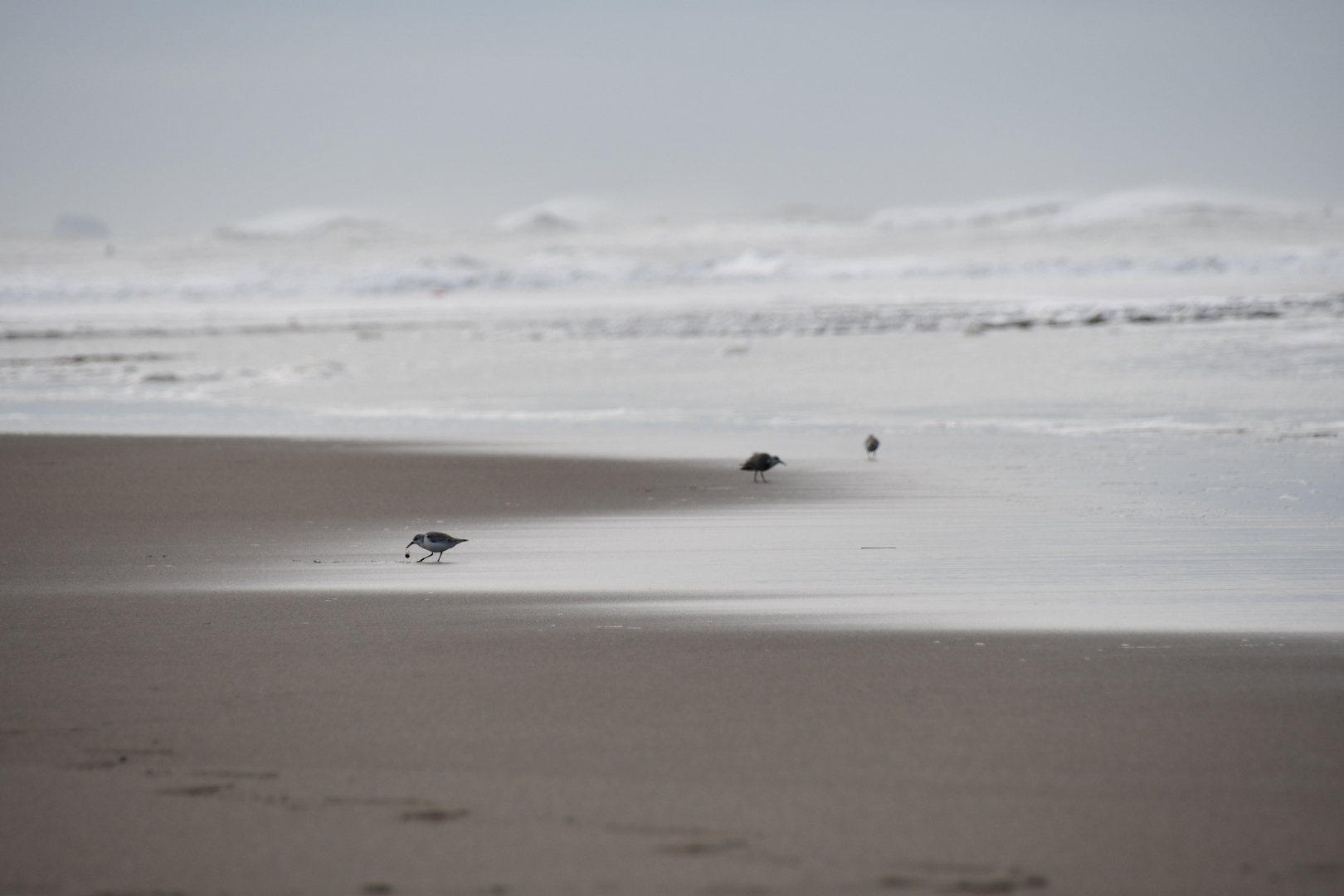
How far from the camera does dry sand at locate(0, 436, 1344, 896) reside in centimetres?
306

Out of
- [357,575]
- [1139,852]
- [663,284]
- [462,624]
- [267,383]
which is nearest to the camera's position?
[1139,852]

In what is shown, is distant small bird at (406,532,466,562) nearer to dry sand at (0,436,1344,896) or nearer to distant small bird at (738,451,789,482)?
dry sand at (0,436,1344,896)

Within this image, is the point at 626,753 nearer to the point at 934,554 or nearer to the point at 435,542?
the point at 435,542

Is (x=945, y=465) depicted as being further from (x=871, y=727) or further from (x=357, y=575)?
(x=871, y=727)

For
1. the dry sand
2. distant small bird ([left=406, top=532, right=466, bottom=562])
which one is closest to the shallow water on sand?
distant small bird ([left=406, top=532, right=466, bottom=562])

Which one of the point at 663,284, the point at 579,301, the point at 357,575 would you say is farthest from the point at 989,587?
the point at 663,284

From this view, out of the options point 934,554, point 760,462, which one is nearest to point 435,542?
point 934,554

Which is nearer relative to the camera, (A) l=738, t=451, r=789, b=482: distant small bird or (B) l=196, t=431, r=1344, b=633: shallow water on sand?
(B) l=196, t=431, r=1344, b=633: shallow water on sand

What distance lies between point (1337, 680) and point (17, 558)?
6.34 m

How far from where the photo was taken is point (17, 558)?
23.9 ft

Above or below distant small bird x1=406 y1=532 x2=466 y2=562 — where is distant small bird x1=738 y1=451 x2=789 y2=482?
below

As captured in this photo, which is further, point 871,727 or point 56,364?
point 56,364

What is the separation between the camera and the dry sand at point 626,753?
10.0 feet

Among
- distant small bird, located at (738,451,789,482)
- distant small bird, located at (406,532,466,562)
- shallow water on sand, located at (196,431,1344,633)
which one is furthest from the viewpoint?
distant small bird, located at (738,451,789,482)
